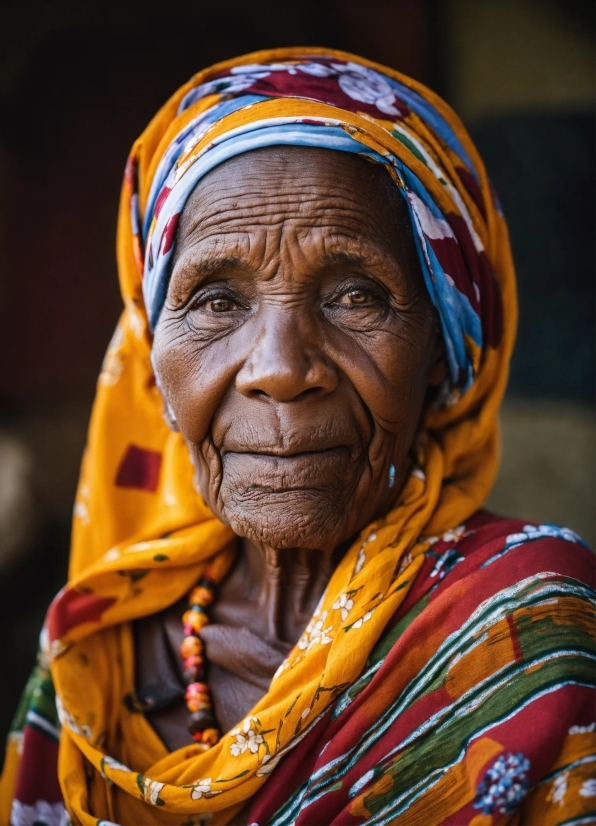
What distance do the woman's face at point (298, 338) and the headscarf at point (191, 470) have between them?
7 centimetres

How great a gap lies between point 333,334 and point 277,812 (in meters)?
0.99

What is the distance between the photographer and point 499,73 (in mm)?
3162

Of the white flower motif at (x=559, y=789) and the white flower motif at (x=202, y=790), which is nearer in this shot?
the white flower motif at (x=559, y=789)

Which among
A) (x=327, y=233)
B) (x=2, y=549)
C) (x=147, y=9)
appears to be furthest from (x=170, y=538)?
(x=147, y=9)

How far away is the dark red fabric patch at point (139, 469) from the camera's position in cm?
222

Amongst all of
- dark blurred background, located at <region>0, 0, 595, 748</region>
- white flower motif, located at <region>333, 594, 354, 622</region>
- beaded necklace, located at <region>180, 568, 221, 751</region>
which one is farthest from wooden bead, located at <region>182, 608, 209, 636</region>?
dark blurred background, located at <region>0, 0, 595, 748</region>

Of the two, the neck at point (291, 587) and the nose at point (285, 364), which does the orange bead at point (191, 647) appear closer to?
the neck at point (291, 587)

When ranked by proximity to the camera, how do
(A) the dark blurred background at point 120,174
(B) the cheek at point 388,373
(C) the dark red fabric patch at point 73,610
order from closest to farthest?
1. (B) the cheek at point 388,373
2. (C) the dark red fabric patch at point 73,610
3. (A) the dark blurred background at point 120,174

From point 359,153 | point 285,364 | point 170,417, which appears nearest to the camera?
point 285,364

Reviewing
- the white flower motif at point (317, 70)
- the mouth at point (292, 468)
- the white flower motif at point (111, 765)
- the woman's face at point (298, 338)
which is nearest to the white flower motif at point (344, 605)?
the woman's face at point (298, 338)

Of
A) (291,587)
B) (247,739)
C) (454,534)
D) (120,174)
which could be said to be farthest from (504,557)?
(120,174)

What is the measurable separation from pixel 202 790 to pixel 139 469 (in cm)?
91

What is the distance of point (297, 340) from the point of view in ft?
5.21

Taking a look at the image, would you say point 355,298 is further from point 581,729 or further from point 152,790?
point 152,790
